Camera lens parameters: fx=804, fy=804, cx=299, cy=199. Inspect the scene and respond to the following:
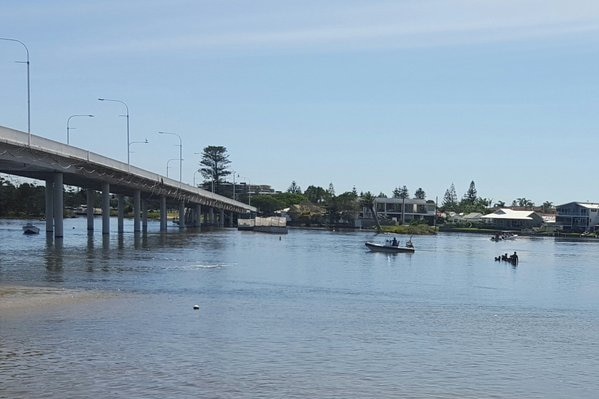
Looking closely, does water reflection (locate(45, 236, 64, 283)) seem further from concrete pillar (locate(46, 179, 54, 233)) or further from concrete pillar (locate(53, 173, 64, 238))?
concrete pillar (locate(46, 179, 54, 233))

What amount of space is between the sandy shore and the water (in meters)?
0.31

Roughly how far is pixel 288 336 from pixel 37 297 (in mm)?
14969

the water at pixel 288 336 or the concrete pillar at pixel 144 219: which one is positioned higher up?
the concrete pillar at pixel 144 219

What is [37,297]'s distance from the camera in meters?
39.9

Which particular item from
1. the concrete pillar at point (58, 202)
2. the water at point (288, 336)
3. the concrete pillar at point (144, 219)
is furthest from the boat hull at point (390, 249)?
the concrete pillar at point (144, 219)

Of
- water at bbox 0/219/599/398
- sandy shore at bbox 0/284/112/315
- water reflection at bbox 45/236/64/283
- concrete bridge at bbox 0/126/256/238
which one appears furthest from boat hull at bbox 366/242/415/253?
sandy shore at bbox 0/284/112/315

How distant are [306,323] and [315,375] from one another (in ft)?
34.1

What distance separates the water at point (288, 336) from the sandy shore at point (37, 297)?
312 mm

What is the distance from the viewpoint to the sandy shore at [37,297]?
3631 cm

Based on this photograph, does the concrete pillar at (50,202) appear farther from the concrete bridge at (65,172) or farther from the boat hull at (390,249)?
the boat hull at (390,249)

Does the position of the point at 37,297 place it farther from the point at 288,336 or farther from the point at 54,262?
the point at 54,262

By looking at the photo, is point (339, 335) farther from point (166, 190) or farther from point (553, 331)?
point (166, 190)

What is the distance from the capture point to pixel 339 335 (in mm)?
32406

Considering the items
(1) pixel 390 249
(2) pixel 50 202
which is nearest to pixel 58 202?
(2) pixel 50 202
